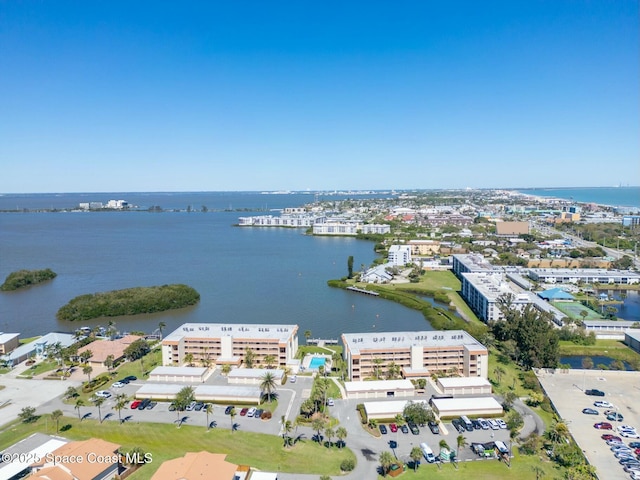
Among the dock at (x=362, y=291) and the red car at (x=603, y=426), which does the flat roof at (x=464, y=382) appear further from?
the dock at (x=362, y=291)

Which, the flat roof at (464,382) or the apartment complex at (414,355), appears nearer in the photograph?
the flat roof at (464,382)

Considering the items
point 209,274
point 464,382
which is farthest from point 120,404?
point 209,274

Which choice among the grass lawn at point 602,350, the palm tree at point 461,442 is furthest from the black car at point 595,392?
the palm tree at point 461,442

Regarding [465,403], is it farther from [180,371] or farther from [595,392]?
[180,371]

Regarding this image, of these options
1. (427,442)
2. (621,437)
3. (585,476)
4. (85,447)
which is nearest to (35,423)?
(85,447)

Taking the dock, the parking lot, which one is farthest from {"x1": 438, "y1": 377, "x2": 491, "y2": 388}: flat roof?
the dock

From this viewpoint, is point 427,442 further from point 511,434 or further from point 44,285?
point 44,285
